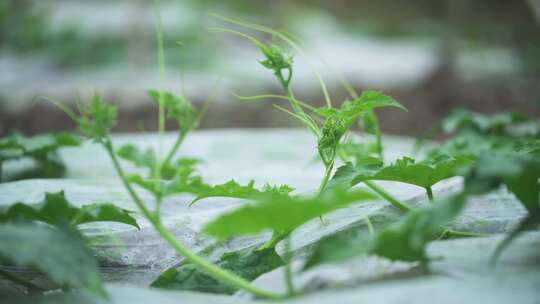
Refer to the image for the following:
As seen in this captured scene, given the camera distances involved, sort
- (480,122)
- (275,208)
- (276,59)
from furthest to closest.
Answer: (480,122), (276,59), (275,208)

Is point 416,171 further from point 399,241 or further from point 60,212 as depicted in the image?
point 60,212

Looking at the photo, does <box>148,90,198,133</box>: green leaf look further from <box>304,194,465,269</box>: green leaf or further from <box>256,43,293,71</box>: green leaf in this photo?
<box>304,194,465,269</box>: green leaf

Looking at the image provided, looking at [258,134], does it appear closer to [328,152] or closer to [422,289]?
[328,152]

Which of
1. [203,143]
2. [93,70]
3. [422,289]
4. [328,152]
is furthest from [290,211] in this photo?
[93,70]

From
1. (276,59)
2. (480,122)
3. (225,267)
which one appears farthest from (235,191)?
(480,122)

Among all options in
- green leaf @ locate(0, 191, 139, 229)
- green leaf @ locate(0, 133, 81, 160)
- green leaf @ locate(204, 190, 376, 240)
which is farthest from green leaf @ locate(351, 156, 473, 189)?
green leaf @ locate(0, 133, 81, 160)

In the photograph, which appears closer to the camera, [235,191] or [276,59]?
[235,191]

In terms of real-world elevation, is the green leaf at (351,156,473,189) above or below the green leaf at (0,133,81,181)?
below

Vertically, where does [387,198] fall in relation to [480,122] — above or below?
below
